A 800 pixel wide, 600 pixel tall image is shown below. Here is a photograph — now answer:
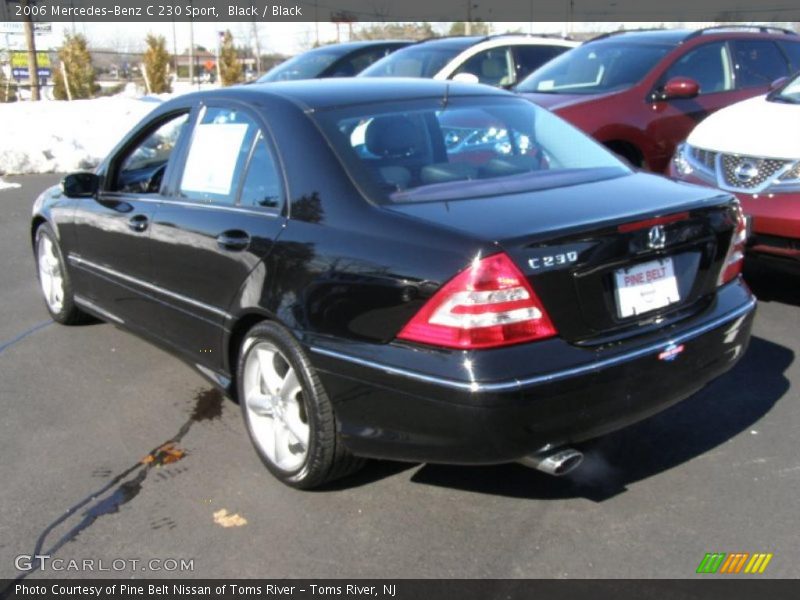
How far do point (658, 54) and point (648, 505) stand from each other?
19.2 feet

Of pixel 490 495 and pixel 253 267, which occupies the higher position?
pixel 253 267

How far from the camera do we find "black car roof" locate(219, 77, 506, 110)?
12.6 feet

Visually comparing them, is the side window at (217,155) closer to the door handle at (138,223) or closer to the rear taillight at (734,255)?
the door handle at (138,223)

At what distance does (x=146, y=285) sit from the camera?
14.6 ft

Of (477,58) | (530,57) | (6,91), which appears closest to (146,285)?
(477,58)

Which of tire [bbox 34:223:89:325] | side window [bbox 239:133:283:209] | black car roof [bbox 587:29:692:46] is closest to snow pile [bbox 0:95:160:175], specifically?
tire [bbox 34:223:89:325]

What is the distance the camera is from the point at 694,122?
7797mm

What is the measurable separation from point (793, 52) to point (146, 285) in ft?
24.3

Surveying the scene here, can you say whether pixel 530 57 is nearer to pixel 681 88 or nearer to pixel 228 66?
pixel 681 88

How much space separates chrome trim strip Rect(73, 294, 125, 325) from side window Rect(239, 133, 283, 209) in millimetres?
1517

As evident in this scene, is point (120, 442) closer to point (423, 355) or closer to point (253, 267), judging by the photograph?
point (253, 267)

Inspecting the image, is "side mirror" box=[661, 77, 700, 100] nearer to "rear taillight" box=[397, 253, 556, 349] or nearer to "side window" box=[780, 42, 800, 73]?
"side window" box=[780, 42, 800, 73]

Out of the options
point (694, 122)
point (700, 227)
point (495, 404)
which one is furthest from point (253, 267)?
point (694, 122)

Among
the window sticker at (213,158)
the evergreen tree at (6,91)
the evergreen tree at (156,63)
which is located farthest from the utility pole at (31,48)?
the window sticker at (213,158)
